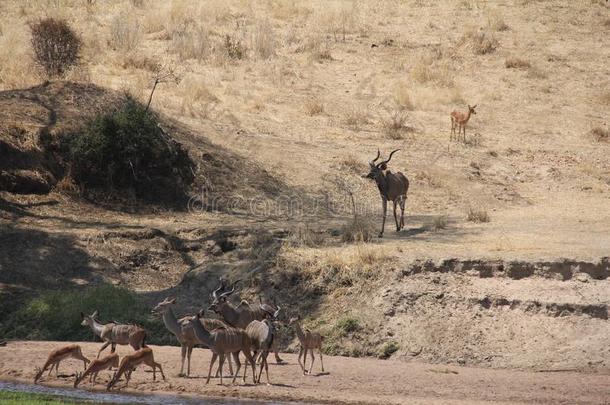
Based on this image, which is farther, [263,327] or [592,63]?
[592,63]

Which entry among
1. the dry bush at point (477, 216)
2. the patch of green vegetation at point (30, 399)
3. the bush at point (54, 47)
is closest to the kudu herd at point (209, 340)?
the patch of green vegetation at point (30, 399)

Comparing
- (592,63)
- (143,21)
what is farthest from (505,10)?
(143,21)

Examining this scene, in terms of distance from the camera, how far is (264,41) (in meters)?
40.3

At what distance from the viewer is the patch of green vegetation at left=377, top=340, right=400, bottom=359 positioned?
1914 cm

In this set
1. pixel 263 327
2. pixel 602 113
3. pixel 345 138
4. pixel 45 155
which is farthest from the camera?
pixel 602 113

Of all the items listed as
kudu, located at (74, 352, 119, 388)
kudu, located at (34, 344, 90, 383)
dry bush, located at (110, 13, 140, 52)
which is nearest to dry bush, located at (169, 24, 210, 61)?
dry bush, located at (110, 13, 140, 52)

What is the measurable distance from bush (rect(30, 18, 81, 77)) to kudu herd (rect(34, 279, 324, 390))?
1805cm

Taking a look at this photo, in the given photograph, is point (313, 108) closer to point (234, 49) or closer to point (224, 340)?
point (234, 49)

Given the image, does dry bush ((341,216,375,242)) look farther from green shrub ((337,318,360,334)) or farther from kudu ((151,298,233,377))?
kudu ((151,298,233,377))

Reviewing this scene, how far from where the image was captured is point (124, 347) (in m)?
19.8

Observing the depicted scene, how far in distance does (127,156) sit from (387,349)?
10.3 meters

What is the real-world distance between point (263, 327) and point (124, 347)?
4093 mm

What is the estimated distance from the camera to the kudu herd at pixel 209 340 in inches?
655

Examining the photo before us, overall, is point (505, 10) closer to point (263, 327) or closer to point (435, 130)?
point (435, 130)
